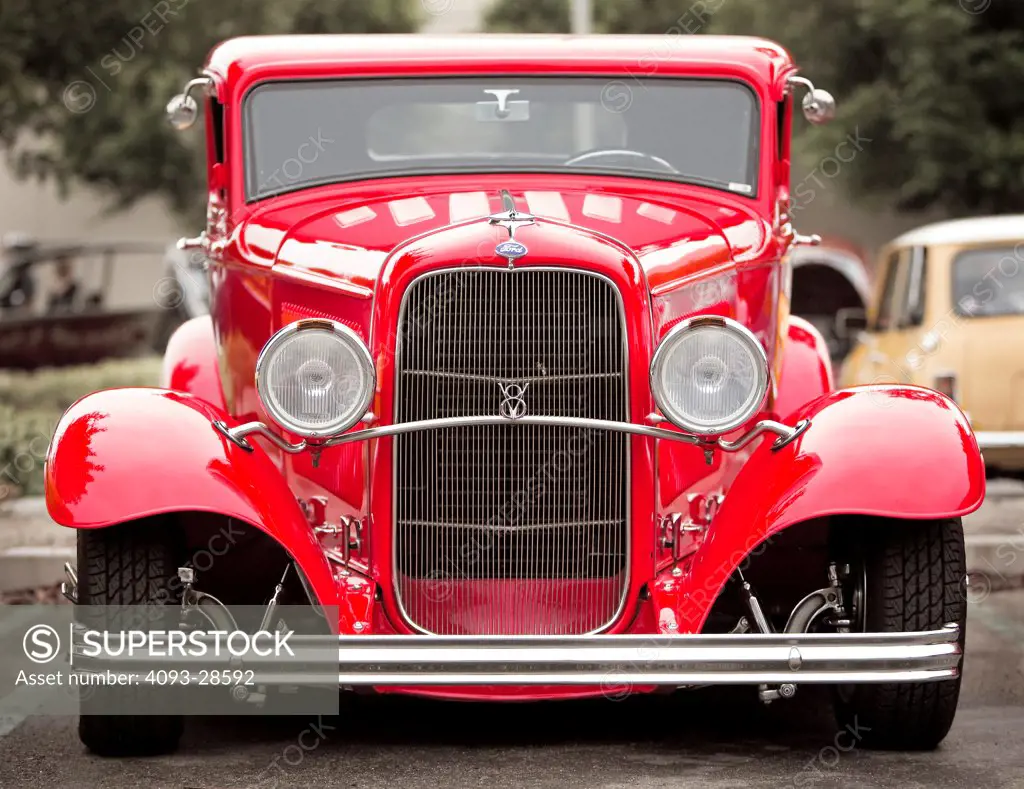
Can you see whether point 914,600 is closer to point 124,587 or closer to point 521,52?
point 124,587

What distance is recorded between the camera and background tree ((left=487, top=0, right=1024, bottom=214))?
61.2 feet

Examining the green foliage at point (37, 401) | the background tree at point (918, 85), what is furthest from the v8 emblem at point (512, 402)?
the background tree at point (918, 85)

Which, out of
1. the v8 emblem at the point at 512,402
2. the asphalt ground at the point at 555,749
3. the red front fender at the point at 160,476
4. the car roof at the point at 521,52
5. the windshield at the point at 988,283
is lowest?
the asphalt ground at the point at 555,749

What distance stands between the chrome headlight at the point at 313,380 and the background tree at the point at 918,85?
590 inches

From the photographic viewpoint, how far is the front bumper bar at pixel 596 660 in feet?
14.4

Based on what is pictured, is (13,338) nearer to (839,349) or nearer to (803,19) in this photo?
(839,349)

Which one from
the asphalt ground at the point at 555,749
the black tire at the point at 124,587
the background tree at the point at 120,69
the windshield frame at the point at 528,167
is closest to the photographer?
the asphalt ground at the point at 555,749

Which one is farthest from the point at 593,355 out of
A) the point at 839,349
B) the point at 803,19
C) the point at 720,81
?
the point at 803,19

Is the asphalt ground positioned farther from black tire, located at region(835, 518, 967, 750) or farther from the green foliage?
the green foliage

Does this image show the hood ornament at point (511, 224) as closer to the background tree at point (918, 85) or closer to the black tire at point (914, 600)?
the black tire at point (914, 600)

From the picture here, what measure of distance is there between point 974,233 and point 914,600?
694 centimetres

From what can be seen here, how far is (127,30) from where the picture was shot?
453 inches

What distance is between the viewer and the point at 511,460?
4863mm

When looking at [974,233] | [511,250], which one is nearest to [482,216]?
[511,250]
